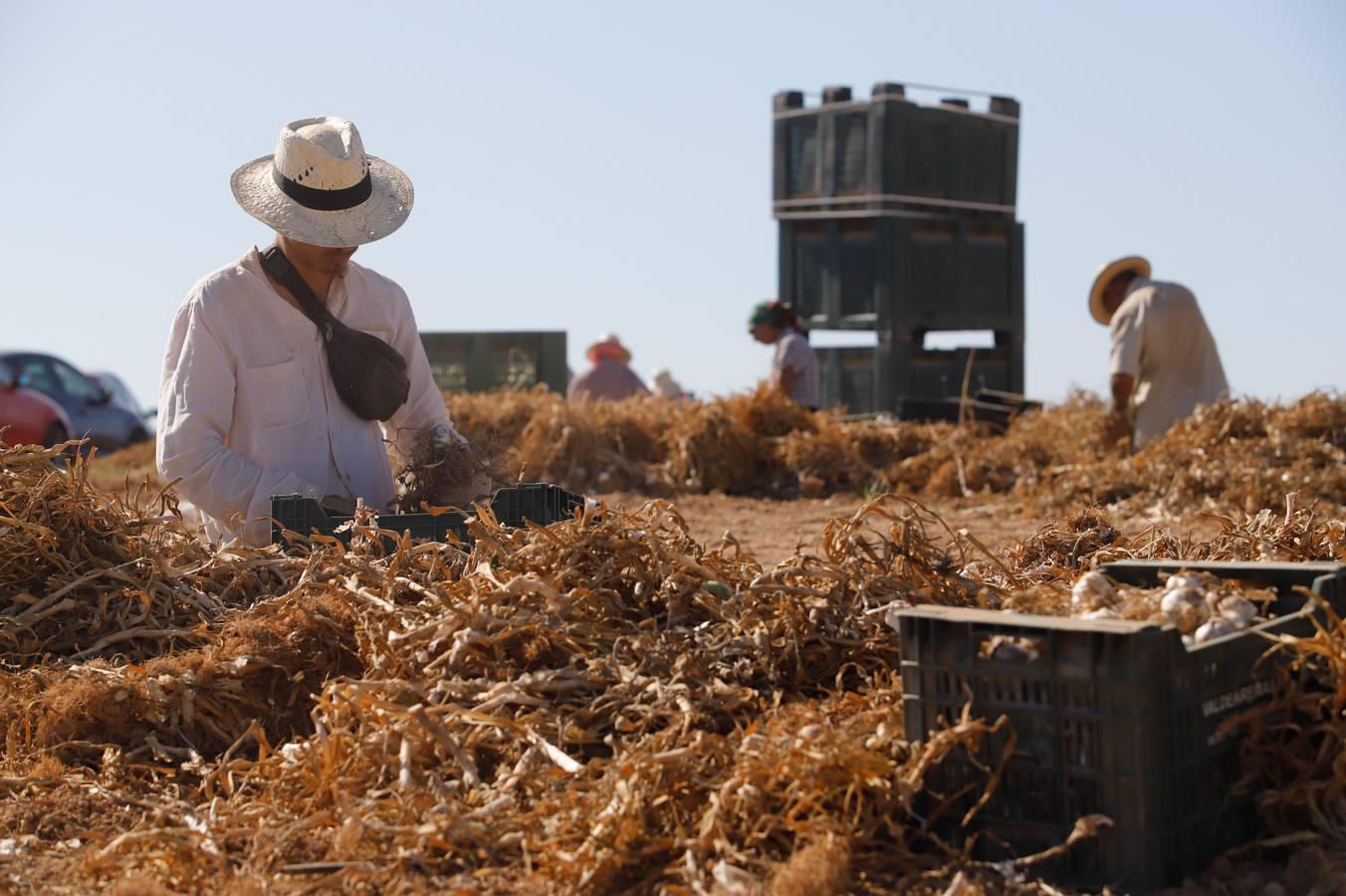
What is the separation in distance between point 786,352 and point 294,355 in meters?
8.30

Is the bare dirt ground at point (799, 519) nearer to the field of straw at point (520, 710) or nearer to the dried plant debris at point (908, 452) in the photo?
the dried plant debris at point (908, 452)

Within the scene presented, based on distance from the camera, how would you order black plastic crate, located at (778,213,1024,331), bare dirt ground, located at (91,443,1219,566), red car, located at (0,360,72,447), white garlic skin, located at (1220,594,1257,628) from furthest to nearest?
1. red car, located at (0,360,72,447)
2. black plastic crate, located at (778,213,1024,331)
3. bare dirt ground, located at (91,443,1219,566)
4. white garlic skin, located at (1220,594,1257,628)

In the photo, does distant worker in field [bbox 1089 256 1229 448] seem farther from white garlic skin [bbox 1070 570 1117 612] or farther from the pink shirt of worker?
white garlic skin [bbox 1070 570 1117 612]

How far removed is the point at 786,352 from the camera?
1266 cm

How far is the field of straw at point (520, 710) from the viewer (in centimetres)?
246

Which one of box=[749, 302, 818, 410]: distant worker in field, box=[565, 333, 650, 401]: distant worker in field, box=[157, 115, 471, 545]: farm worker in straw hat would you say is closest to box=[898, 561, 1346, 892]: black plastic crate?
box=[157, 115, 471, 545]: farm worker in straw hat

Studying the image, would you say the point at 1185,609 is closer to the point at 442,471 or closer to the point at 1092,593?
the point at 1092,593

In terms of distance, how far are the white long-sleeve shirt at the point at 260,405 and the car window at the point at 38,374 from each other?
17742 mm

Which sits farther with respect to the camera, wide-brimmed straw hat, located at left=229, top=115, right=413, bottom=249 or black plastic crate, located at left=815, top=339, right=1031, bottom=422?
black plastic crate, located at left=815, top=339, right=1031, bottom=422

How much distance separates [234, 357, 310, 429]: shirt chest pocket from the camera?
15.0ft

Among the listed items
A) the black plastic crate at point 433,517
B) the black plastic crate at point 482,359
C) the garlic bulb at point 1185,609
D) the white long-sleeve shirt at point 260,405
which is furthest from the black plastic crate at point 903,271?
the garlic bulb at point 1185,609

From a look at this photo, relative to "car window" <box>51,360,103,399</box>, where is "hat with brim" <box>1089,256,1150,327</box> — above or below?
above

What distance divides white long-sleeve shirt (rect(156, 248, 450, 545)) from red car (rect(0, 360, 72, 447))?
1358 cm

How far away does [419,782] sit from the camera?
2709mm
